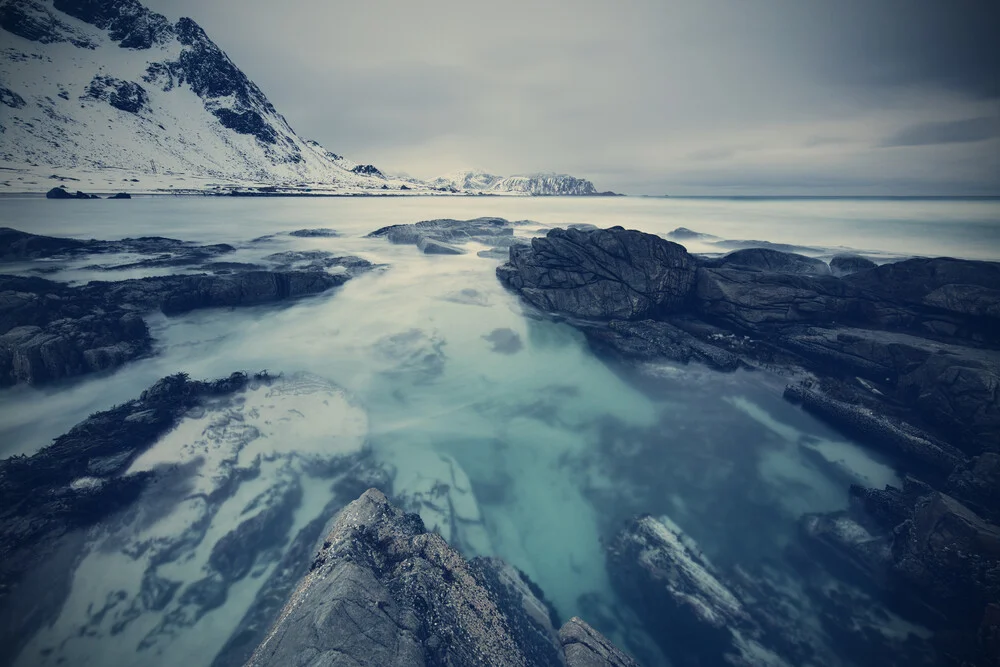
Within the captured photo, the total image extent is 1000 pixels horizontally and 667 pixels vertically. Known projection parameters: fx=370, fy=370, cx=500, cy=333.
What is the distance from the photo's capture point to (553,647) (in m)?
6.55

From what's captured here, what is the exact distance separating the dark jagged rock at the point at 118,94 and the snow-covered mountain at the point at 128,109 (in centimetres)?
31

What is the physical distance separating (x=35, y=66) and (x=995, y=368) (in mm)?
189336

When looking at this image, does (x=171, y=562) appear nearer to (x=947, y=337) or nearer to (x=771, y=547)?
(x=771, y=547)

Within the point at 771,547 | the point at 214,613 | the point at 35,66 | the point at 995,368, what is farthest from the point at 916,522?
the point at 35,66

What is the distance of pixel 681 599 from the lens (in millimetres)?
7984

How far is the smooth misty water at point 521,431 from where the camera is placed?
29.8ft

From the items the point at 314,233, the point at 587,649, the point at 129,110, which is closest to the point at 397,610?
the point at 587,649

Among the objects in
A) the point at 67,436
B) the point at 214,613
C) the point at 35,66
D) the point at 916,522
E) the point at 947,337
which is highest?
the point at 35,66

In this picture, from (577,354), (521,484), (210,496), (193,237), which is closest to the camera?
(210,496)

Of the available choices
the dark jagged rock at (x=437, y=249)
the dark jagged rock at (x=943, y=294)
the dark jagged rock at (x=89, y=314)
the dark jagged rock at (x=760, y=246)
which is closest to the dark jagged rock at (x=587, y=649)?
the dark jagged rock at (x=89, y=314)

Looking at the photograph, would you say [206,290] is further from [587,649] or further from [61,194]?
[61,194]

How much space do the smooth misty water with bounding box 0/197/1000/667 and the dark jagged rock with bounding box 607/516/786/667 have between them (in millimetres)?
550

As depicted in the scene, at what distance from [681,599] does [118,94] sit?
174 meters

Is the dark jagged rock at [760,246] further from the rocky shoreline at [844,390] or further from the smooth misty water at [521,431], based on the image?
the smooth misty water at [521,431]
